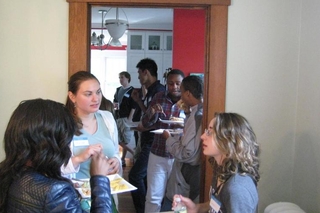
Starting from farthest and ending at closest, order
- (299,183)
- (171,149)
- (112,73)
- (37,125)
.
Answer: (112,73) < (171,149) < (299,183) < (37,125)

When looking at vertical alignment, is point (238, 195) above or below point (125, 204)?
above

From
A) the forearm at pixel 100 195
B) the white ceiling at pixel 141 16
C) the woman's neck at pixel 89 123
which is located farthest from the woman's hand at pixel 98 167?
the white ceiling at pixel 141 16

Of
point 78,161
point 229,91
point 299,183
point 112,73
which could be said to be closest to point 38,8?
point 78,161

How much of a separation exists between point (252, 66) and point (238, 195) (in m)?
1.15

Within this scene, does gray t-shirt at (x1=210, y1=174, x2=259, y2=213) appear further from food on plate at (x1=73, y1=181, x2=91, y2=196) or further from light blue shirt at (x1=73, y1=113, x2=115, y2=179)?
light blue shirt at (x1=73, y1=113, x2=115, y2=179)

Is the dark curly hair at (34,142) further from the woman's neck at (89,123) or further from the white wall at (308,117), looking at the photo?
the white wall at (308,117)

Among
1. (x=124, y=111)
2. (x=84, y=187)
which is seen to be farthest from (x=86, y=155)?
(x=124, y=111)

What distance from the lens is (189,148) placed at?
8.38ft

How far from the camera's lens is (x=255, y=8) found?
231cm

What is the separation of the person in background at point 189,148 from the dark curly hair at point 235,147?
101cm

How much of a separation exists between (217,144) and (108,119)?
0.77m

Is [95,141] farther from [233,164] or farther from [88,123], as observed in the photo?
[233,164]

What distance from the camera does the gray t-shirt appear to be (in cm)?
137

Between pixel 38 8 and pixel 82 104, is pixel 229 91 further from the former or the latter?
pixel 38 8
